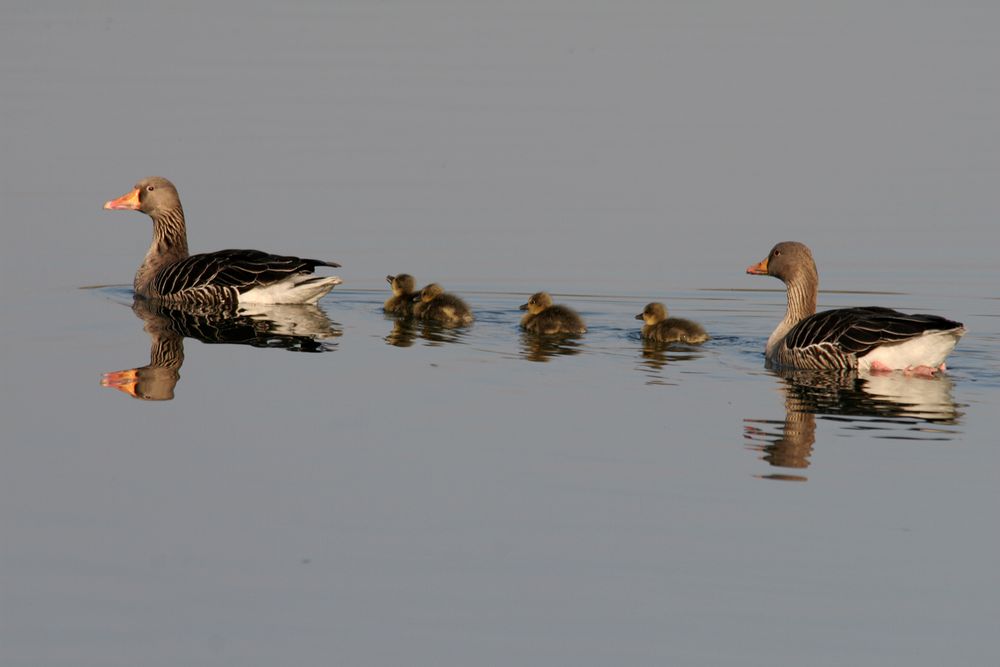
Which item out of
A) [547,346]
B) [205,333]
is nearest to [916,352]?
[547,346]

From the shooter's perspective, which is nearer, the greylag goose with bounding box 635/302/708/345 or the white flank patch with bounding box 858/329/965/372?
the white flank patch with bounding box 858/329/965/372

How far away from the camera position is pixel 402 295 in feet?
58.5

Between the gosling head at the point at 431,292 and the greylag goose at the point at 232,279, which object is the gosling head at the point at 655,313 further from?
the greylag goose at the point at 232,279

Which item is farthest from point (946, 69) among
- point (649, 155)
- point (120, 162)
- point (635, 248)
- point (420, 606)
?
point (420, 606)

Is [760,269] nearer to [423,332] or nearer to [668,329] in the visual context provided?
[668,329]

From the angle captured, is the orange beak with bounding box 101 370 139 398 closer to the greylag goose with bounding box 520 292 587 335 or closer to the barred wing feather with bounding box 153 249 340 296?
the barred wing feather with bounding box 153 249 340 296

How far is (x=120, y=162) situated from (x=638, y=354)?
37.1ft

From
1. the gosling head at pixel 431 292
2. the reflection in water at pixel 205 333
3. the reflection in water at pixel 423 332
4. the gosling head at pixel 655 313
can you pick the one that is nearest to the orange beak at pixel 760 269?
the gosling head at pixel 655 313

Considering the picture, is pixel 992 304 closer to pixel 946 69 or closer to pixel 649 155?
pixel 649 155

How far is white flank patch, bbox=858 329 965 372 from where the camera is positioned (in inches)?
556

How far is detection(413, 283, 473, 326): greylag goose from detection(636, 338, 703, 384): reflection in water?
76.6 inches

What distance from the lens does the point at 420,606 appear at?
8.59m

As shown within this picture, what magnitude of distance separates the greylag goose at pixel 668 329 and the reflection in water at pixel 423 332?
1.86 metres

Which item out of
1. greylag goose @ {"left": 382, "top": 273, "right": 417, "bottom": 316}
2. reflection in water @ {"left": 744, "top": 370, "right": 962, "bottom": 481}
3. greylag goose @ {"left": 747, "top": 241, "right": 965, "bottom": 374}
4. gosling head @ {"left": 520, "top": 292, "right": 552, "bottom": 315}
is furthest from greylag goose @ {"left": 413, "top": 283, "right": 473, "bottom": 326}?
reflection in water @ {"left": 744, "top": 370, "right": 962, "bottom": 481}
